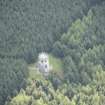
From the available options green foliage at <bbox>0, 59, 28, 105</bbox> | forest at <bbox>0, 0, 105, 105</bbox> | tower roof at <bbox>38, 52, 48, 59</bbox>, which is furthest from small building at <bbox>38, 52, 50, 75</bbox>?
green foliage at <bbox>0, 59, 28, 105</bbox>

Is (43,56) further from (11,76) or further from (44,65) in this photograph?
(11,76)

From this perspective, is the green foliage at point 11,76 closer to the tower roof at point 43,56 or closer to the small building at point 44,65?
the small building at point 44,65

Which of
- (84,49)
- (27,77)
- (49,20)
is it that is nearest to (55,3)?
(49,20)

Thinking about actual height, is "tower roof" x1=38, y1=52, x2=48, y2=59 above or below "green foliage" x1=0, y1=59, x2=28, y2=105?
above

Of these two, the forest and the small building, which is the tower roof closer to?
the small building

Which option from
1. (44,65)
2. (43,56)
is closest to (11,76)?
(44,65)

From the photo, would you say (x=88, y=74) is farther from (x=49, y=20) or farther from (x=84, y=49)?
(x=49, y=20)

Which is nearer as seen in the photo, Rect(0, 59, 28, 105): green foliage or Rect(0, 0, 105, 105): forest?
Rect(0, 0, 105, 105): forest

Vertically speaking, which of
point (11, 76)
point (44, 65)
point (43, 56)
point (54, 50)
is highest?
A: point (54, 50)

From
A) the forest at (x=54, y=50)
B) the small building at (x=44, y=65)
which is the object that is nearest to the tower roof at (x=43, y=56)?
the small building at (x=44, y=65)
